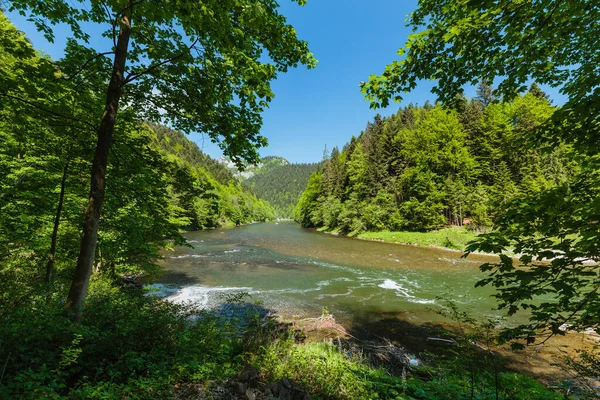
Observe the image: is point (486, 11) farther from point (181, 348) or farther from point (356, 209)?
point (356, 209)

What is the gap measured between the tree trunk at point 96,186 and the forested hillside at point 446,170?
37169mm

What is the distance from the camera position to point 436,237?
3120cm

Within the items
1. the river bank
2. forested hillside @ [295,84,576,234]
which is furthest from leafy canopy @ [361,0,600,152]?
forested hillside @ [295,84,576,234]

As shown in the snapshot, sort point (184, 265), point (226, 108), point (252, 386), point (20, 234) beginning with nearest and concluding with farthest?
1. point (252, 386)
2. point (226, 108)
3. point (20, 234)
4. point (184, 265)

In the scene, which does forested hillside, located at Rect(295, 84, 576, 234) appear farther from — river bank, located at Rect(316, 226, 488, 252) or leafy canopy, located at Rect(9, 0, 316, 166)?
leafy canopy, located at Rect(9, 0, 316, 166)

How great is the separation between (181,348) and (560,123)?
22.4 ft

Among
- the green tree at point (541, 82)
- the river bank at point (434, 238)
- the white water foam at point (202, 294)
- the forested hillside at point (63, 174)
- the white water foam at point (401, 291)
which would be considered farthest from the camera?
the river bank at point (434, 238)

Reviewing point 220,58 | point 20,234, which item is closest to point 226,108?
point 220,58

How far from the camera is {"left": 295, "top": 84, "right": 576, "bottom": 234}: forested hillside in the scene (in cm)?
3278

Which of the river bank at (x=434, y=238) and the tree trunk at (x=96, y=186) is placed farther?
the river bank at (x=434, y=238)

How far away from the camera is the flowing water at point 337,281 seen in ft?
39.6

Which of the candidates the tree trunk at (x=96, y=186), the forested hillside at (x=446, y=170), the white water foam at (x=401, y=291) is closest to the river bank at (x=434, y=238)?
the forested hillside at (x=446, y=170)

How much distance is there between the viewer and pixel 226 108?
4758 mm

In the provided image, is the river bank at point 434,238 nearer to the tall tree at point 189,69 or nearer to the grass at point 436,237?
the grass at point 436,237
